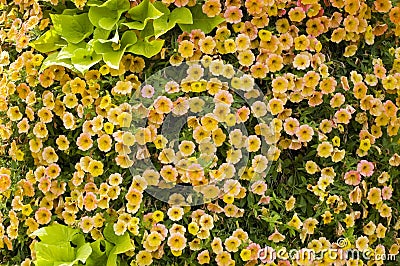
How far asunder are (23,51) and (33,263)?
2.58 feet

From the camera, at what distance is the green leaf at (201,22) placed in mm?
2121

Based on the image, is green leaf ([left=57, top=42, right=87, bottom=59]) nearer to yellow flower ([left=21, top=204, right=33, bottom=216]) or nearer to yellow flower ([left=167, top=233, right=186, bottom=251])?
Answer: yellow flower ([left=21, top=204, right=33, bottom=216])

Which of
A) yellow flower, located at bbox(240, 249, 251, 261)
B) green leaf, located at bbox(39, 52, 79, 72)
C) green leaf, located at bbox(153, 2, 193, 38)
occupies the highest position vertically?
green leaf, located at bbox(153, 2, 193, 38)

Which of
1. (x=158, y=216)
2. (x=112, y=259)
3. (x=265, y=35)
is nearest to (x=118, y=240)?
(x=112, y=259)

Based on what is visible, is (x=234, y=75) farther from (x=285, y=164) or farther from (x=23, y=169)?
(x=23, y=169)

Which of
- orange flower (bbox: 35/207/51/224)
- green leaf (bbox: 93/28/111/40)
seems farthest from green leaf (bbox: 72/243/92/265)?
green leaf (bbox: 93/28/111/40)

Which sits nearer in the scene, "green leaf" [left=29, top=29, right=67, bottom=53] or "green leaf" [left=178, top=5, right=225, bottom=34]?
"green leaf" [left=178, top=5, right=225, bottom=34]

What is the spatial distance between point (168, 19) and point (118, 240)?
756mm

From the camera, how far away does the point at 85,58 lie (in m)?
2.14

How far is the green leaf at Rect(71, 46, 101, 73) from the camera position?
2.10 metres

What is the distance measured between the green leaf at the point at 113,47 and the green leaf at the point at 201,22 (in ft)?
0.57

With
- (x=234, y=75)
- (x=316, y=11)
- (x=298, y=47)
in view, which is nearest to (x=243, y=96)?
(x=234, y=75)

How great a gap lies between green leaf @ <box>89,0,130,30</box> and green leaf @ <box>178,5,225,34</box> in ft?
0.68
